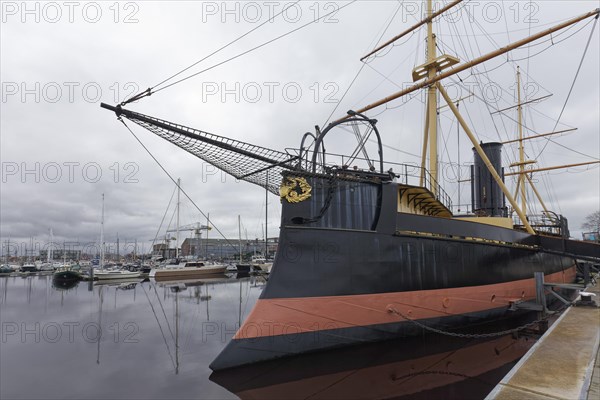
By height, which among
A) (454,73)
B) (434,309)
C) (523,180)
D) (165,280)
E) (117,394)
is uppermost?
(454,73)

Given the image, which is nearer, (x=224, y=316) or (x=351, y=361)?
(x=351, y=361)

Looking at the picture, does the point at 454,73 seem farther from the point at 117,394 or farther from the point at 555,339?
the point at 117,394

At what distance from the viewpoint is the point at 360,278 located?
8.62 meters

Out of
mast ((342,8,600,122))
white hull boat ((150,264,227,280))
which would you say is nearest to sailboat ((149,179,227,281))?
→ white hull boat ((150,264,227,280))

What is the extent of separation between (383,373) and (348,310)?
161 centimetres

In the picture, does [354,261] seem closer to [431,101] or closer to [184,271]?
[431,101]

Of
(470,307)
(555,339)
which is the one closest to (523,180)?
(470,307)

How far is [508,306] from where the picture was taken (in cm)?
1248

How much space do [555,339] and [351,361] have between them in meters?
4.12

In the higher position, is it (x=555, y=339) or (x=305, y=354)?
(x=555, y=339)

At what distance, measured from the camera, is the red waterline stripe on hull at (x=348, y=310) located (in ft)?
25.7

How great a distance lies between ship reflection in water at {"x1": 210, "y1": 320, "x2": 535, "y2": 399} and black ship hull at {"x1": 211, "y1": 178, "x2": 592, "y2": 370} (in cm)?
32

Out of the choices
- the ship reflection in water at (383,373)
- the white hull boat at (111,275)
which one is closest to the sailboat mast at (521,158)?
the ship reflection in water at (383,373)

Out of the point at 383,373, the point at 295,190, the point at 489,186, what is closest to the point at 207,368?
the point at 383,373
